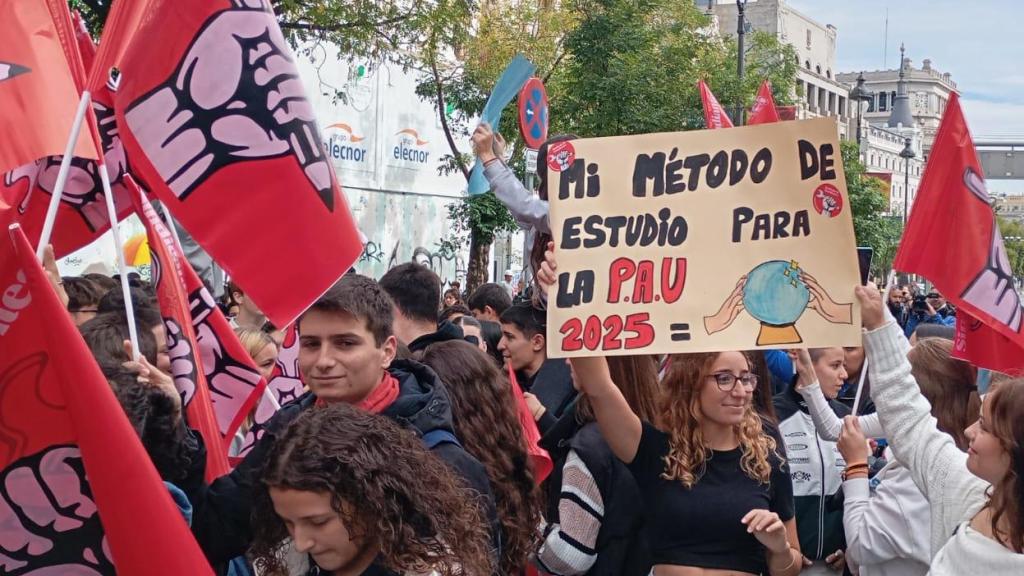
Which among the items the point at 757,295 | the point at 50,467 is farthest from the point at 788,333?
the point at 50,467

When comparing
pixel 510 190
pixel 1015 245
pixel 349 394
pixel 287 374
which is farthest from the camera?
pixel 1015 245

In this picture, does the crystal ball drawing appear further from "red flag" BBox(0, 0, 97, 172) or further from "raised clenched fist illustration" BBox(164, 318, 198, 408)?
"red flag" BBox(0, 0, 97, 172)

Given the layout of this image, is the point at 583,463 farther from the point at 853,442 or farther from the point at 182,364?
the point at 182,364

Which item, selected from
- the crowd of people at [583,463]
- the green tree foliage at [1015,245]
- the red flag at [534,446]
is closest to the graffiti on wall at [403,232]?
the red flag at [534,446]

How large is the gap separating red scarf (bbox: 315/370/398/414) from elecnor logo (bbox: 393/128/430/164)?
25.4 m

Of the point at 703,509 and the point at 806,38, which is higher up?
the point at 806,38

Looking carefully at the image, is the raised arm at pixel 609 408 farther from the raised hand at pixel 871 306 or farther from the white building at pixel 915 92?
the white building at pixel 915 92

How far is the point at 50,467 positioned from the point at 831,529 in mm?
3342

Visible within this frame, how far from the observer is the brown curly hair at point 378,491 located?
2916mm

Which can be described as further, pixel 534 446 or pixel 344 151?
pixel 344 151

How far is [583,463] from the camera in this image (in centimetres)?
444

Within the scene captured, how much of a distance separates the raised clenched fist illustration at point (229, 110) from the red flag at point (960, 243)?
224 cm

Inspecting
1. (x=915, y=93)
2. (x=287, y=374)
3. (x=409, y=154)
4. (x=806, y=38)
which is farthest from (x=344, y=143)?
(x=915, y=93)

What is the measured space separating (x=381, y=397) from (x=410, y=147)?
26.0 meters
